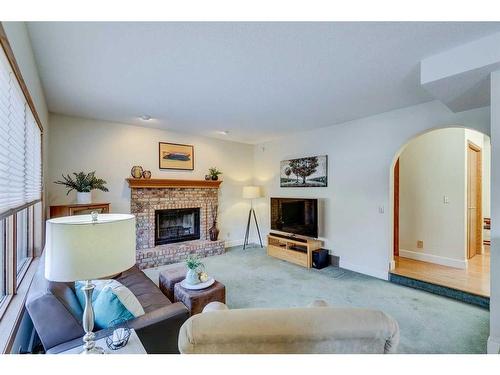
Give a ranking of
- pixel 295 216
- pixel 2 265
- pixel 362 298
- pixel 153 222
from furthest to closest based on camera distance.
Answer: pixel 295 216
pixel 153 222
pixel 362 298
pixel 2 265

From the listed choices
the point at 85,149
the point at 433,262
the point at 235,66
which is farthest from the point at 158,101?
the point at 433,262

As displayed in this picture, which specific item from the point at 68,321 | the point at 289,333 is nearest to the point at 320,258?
the point at 289,333

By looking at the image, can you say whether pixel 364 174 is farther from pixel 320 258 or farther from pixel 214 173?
pixel 214 173

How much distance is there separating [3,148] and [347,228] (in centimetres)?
419

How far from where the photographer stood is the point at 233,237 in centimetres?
568

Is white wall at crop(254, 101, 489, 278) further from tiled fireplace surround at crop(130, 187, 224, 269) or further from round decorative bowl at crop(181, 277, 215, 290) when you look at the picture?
round decorative bowl at crop(181, 277, 215, 290)

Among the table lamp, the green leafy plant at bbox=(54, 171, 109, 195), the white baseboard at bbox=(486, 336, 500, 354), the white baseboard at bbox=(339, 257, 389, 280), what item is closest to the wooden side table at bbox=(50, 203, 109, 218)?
the green leafy plant at bbox=(54, 171, 109, 195)

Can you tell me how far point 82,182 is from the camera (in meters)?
3.50

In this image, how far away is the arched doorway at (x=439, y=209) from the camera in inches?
145

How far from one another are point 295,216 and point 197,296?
2755 millimetres

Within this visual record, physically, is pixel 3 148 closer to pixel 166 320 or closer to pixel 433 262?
pixel 166 320

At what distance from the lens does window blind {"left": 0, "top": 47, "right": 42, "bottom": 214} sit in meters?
1.25

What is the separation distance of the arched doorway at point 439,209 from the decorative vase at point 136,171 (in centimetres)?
412

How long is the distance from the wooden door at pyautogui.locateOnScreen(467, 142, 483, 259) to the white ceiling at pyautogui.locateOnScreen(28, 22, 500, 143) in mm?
2080
